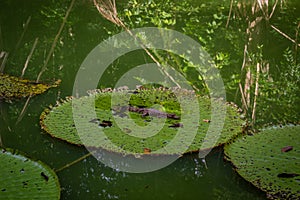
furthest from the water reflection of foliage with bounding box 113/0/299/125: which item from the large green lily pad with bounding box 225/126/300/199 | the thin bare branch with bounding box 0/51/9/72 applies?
the thin bare branch with bounding box 0/51/9/72

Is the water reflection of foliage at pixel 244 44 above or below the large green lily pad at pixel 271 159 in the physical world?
below

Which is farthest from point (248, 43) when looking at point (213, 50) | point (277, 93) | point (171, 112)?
point (171, 112)

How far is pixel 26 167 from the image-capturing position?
5.27 ft

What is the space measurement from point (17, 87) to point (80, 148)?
2.25 feet

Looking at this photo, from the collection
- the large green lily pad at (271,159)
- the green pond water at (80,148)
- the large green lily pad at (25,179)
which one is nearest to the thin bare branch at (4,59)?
the green pond water at (80,148)

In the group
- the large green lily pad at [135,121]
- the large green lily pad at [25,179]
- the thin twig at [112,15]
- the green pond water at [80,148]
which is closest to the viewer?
the large green lily pad at [25,179]

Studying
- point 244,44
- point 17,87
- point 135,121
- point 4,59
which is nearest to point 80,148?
point 135,121

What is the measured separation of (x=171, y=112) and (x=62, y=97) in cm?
59

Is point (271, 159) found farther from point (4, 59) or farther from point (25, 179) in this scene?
point (4, 59)

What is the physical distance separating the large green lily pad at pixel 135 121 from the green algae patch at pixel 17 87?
9.5 inches

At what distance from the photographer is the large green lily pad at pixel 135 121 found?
1.78 metres

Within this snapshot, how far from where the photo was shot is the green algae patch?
86.4 inches

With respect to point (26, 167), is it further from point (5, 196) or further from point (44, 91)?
point (44, 91)

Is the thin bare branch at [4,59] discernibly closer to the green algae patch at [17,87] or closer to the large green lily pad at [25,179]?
the green algae patch at [17,87]
